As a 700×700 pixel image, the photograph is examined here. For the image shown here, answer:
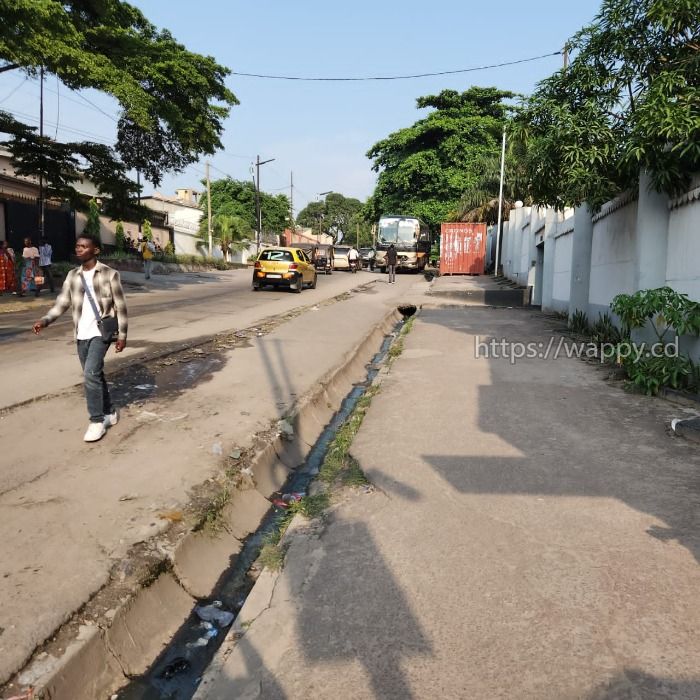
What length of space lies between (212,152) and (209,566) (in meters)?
17.3

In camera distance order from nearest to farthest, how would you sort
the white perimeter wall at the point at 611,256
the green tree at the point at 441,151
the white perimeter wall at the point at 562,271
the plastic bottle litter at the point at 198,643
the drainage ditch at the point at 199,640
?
the drainage ditch at the point at 199,640
the plastic bottle litter at the point at 198,643
the white perimeter wall at the point at 611,256
the white perimeter wall at the point at 562,271
the green tree at the point at 441,151

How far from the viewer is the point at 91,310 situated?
4910 mm

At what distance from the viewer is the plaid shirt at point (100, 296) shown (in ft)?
16.1

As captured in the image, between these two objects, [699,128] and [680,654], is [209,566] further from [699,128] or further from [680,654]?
[699,128]

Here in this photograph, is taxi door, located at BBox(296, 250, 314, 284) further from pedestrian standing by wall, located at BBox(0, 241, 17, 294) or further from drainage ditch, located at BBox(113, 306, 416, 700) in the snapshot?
drainage ditch, located at BBox(113, 306, 416, 700)

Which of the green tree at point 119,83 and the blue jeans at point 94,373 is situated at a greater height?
the green tree at point 119,83

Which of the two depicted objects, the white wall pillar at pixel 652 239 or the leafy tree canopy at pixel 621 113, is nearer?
the leafy tree canopy at pixel 621 113

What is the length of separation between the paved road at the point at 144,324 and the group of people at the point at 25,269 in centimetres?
196

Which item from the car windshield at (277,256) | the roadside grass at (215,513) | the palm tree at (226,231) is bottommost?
the roadside grass at (215,513)

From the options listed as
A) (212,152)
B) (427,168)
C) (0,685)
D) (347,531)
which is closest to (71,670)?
(0,685)

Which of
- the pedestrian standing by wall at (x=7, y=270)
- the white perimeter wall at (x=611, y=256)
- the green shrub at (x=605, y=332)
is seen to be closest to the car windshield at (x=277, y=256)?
A: the pedestrian standing by wall at (x=7, y=270)

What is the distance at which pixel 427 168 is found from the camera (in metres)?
39.5

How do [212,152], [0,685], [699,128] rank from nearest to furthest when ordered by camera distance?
[0,685], [699,128], [212,152]

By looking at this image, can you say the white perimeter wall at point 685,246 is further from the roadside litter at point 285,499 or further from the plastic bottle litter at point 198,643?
the plastic bottle litter at point 198,643
